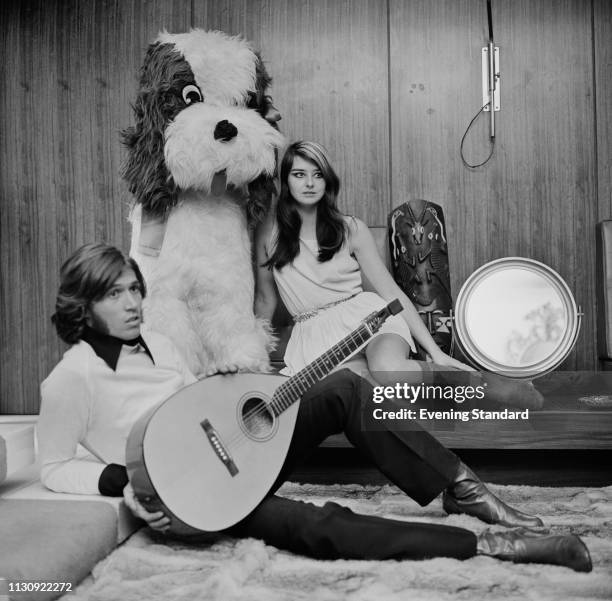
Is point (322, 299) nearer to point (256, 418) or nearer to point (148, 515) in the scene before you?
point (256, 418)

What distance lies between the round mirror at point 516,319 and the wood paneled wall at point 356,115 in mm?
496

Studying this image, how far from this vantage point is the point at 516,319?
1701mm

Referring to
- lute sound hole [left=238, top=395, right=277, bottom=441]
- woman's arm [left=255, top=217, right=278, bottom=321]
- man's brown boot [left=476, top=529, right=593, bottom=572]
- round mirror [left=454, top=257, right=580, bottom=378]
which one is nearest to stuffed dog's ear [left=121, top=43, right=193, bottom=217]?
woman's arm [left=255, top=217, right=278, bottom=321]

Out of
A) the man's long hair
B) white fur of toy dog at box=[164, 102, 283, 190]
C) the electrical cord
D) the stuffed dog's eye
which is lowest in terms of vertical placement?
the man's long hair

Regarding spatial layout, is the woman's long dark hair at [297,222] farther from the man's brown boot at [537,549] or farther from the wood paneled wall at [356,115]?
the man's brown boot at [537,549]

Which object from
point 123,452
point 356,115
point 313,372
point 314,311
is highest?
point 356,115

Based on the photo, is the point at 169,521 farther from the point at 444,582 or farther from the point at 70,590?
the point at 444,582

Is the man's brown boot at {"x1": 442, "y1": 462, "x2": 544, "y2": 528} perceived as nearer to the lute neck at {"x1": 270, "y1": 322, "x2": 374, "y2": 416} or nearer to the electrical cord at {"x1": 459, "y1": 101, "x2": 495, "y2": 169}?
the lute neck at {"x1": 270, "y1": 322, "x2": 374, "y2": 416}

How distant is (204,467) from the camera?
3.45 ft

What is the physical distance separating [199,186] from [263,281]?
355 millimetres

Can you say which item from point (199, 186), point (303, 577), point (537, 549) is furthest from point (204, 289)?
point (537, 549)

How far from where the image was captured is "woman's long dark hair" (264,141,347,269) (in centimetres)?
158

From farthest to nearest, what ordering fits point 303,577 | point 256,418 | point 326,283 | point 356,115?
point 356,115 → point 326,283 → point 256,418 → point 303,577

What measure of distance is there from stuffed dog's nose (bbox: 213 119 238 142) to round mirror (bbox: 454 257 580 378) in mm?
751
